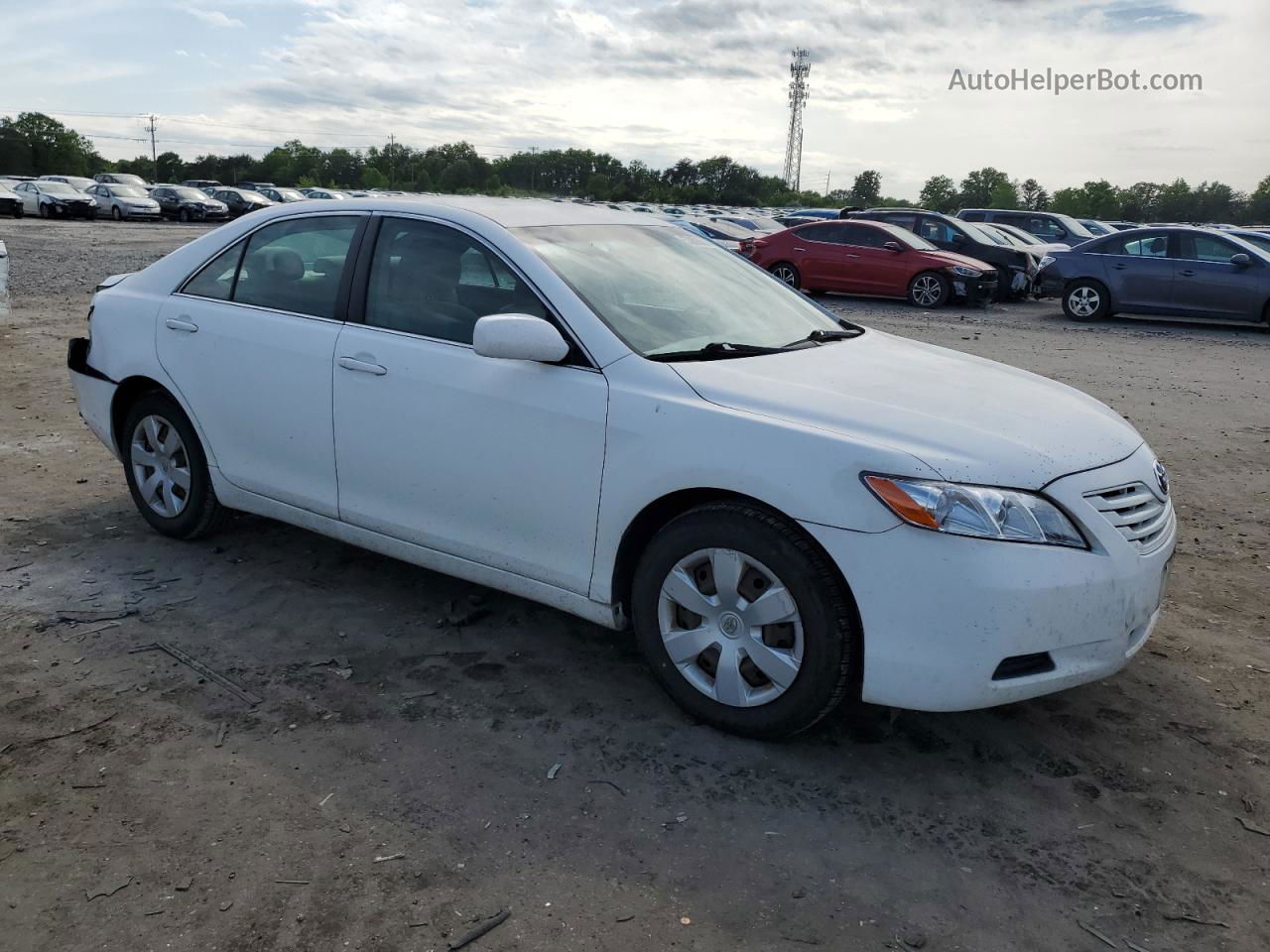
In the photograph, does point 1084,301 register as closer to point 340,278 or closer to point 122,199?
point 340,278

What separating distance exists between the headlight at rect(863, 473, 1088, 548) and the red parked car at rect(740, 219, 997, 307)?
15.5m

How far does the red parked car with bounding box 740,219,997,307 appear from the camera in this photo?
17781 millimetres

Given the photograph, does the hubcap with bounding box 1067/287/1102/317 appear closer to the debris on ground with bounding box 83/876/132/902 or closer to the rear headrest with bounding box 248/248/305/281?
the rear headrest with bounding box 248/248/305/281

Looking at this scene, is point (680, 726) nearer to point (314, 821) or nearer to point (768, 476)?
point (768, 476)

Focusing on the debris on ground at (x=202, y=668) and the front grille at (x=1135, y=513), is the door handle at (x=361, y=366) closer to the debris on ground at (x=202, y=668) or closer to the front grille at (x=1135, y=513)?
the debris on ground at (x=202, y=668)

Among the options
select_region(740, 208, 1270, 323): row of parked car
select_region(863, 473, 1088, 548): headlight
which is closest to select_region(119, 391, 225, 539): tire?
select_region(863, 473, 1088, 548): headlight

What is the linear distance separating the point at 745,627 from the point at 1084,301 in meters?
15.6

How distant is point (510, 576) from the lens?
3.80 metres

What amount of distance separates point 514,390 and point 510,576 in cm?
66

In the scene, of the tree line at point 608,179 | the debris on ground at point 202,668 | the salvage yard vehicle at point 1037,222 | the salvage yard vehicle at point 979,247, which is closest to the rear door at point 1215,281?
the salvage yard vehicle at point 979,247

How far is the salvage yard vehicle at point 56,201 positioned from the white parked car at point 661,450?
135ft

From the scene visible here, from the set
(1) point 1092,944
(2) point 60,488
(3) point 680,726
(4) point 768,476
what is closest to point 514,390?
(4) point 768,476

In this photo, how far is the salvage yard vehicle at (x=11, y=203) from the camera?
40.5m

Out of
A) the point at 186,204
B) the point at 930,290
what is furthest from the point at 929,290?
the point at 186,204
